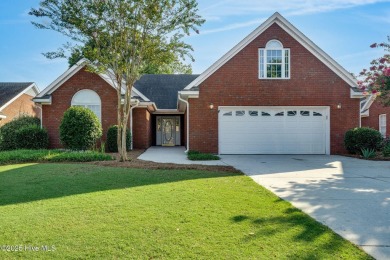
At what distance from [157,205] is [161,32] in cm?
795

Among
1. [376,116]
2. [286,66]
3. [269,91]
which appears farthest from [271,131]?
[376,116]

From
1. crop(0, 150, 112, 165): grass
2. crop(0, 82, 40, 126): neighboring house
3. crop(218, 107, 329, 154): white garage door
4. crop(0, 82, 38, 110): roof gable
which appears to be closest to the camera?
crop(0, 150, 112, 165): grass

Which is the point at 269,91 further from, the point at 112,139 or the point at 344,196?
the point at 344,196

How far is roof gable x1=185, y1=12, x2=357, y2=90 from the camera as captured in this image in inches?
535

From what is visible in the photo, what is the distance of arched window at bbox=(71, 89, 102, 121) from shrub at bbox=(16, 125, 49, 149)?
2447 mm

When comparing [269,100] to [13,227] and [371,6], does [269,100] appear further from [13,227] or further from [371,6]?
[13,227]

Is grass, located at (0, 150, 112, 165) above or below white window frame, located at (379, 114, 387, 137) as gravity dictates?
below

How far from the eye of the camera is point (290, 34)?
45.2 ft

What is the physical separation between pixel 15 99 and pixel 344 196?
991 inches

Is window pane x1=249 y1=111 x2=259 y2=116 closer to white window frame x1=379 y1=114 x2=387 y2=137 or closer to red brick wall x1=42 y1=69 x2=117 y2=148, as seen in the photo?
red brick wall x1=42 y1=69 x2=117 y2=148

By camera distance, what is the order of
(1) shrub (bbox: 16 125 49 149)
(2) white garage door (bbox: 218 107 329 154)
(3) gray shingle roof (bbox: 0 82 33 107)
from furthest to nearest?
(3) gray shingle roof (bbox: 0 82 33 107) < (1) shrub (bbox: 16 125 49 149) < (2) white garage door (bbox: 218 107 329 154)

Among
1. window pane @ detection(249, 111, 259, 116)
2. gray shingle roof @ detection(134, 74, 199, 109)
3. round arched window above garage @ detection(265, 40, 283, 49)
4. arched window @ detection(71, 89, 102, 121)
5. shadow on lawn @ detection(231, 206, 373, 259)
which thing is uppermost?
round arched window above garage @ detection(265, 40, 283, 49)

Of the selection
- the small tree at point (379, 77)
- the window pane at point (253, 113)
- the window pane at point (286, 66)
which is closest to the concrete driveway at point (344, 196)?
the small tree at point (379, 77)

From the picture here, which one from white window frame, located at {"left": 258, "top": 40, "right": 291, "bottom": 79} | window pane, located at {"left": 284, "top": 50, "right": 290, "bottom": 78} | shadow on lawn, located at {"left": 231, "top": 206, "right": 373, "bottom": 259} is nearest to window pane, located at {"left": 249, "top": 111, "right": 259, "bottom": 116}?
white window frame, located at {"left": 258, "top": 40, "right": 291, "bottom": 79}
